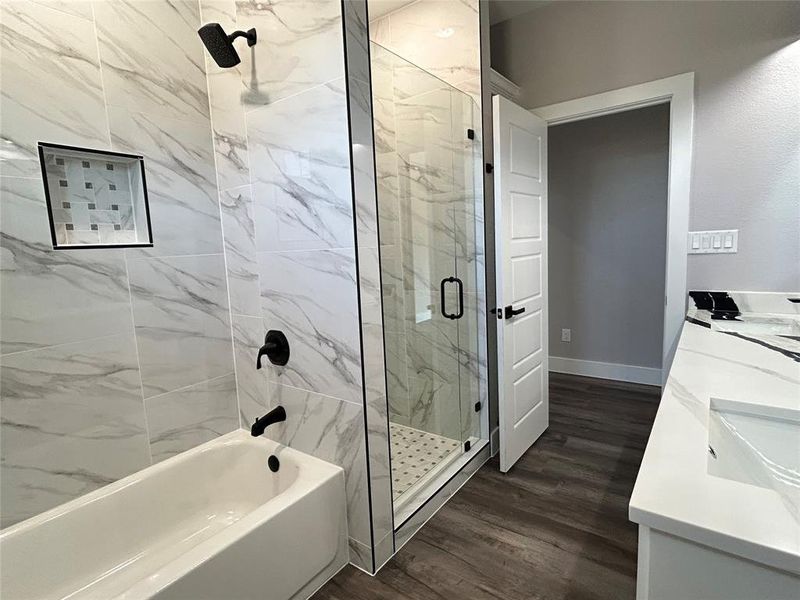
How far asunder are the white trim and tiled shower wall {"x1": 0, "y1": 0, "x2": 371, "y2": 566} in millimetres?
1376

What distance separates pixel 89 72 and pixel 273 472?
1.82 metres

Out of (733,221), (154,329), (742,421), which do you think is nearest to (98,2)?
(154,329)

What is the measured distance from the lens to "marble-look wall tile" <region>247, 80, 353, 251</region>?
5.07 ft

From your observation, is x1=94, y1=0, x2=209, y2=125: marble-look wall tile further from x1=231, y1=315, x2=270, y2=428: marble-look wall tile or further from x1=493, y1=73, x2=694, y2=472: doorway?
x1=493, y1=73, x2=694, y2=472: doorway

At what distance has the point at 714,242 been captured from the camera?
236cm

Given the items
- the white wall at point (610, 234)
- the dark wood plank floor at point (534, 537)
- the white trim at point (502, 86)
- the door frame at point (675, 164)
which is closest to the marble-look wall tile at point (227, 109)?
the white trim at point (502, 86)

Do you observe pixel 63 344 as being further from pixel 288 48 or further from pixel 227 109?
pixel 288 48

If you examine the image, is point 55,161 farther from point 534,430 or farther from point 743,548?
point 534,430

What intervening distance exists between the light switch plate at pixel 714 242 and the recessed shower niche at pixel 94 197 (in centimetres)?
289

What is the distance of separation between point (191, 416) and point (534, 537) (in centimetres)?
169

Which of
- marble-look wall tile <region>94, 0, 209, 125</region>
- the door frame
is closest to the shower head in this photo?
marble-look wall tile <region>94, 0, 209, 125</region>

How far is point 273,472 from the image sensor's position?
191 centimetres

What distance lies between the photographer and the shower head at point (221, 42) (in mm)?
1598

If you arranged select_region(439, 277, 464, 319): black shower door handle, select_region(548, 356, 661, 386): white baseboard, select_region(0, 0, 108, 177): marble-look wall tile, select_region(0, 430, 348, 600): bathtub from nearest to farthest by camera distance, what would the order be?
select_region(0, 430, 348, 600): bathtub, select_region(0, 0, 108, 177): marble-look wall tile, select_region(439, 277, 464, 319): black shower door handle, select_region(548, 356, 661, 386): white baseboard
